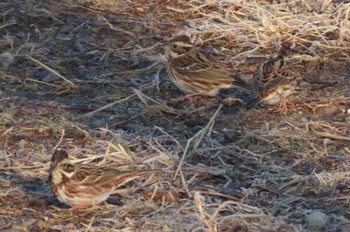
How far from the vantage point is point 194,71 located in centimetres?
927

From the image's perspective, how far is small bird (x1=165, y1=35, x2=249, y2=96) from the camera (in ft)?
29.7

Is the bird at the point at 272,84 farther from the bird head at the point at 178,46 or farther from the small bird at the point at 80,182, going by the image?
the small bird at the point at 80,182

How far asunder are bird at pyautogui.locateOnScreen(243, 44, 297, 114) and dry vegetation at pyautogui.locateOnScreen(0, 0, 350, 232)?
0.32 feet

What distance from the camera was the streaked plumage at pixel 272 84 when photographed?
8580 mm

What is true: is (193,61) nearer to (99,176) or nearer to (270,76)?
(270,76)

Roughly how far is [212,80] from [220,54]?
0.85 m

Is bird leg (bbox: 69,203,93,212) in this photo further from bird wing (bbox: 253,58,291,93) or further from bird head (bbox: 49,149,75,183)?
bird wing (bbox: 253,58,291,93)

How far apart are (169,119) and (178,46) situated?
1151mm

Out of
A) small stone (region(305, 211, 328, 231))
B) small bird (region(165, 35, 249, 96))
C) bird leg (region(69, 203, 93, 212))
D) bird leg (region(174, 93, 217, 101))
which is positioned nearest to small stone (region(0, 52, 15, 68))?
small bird (region(165, 35, 249, 96))

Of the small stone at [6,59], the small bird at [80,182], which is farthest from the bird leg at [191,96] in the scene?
the small bird at [80,182]

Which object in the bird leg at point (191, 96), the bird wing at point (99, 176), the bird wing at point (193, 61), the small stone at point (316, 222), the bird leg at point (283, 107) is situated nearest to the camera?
the small stone at point (316, 222)

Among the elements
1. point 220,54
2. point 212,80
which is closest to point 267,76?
point 212,80

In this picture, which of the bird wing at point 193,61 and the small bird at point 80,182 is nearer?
the small bird at point 80,182

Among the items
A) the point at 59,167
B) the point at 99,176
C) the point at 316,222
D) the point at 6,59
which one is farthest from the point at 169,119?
the point at 316,222
